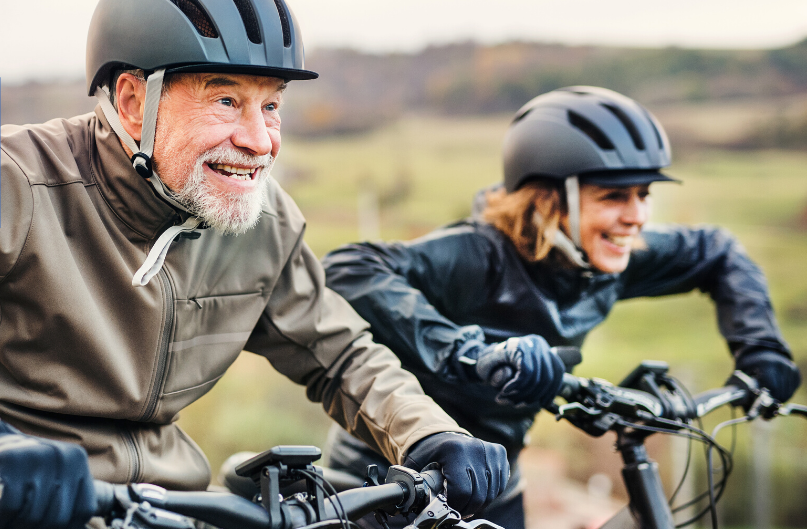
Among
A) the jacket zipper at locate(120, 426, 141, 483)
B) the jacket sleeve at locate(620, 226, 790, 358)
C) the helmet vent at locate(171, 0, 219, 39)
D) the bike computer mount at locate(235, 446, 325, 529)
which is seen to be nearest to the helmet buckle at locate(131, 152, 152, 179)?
the helmet vent at locate(171, 0, 219, 39)

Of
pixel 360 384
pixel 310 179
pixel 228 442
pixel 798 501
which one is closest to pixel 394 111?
pixel 310 179

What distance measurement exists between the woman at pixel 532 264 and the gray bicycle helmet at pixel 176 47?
96 centimetres

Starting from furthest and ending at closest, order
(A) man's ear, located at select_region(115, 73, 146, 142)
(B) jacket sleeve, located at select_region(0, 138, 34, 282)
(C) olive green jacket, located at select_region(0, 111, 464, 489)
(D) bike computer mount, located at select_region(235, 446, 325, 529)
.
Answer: (A) man's ear, located at select_region(115, 73, 146, 142) < (C) olive green jacket, located at select_region(0, 111, 464, 489) < (B) jacket sleeve, located at select_region(0, 138, 34, 282) < (D) bike computer mount, located at select_region(235, 446, 325, 529)

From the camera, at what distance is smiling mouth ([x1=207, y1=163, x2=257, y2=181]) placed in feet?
7.16

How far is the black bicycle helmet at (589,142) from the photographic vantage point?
3174 millimetres

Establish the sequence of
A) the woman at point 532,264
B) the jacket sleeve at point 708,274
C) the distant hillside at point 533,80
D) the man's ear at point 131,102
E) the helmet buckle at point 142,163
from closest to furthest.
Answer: the helmet buckle at point 142,163, the man's ear at point 131,102, the woman at point 532,264, the jacket sleeve at point 708,274, the distant hillside at point 533,80

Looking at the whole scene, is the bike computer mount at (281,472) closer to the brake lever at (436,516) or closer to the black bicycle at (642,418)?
the brake lever at (436,516)

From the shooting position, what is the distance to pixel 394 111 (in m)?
13.3

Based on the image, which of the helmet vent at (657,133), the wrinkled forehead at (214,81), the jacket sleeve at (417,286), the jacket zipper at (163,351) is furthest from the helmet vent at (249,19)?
the helmet vent at (657,133)

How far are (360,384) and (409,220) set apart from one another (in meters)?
10.6

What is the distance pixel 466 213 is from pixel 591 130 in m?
9.02

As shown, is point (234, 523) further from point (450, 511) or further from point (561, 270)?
point (561, 270)

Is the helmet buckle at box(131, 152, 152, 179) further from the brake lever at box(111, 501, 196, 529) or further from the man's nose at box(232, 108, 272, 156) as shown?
the brake lever at box(111, 501, 196, 529)

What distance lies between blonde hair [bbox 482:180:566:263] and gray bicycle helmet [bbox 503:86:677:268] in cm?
5
